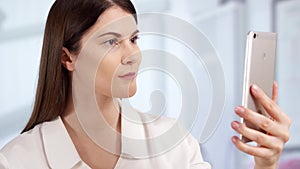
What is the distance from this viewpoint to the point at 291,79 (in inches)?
73.0

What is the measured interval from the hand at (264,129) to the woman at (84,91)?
8 cm

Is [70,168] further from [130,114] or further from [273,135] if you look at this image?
[273,135]

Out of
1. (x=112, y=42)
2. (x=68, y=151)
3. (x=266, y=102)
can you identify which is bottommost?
(x=68, y=151)

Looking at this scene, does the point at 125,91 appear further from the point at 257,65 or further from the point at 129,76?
the point at 257,65

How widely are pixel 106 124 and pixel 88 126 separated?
38 mm

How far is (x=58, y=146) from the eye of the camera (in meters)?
1.01

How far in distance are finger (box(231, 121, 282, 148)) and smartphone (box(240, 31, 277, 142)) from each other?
2 cm

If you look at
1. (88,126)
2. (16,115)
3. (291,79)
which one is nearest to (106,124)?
(88,126)

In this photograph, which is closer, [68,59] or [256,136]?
[256,136]

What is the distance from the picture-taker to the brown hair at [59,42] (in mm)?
969

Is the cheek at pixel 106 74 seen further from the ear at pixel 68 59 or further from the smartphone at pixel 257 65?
the smartphone at pixel 257 65

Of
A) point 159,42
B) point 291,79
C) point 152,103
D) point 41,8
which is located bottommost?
point 291,79

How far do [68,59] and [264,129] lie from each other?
449 millimetres

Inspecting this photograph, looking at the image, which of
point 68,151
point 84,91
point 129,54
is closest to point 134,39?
point 129,54
